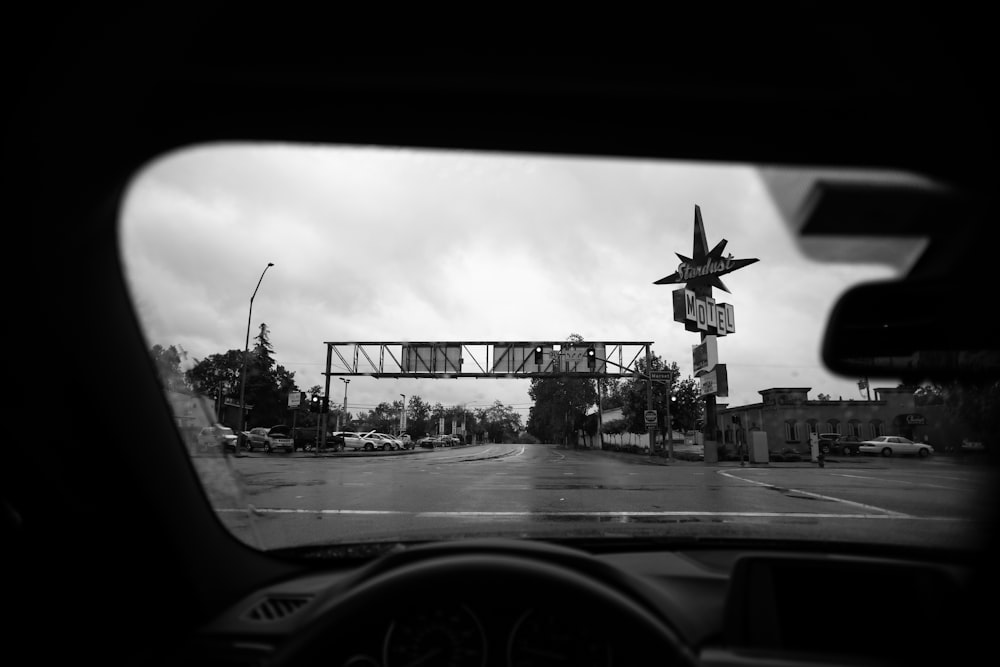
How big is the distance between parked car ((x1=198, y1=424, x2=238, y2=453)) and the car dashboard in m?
0.89

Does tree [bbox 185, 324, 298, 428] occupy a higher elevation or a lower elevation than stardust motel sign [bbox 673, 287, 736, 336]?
lower

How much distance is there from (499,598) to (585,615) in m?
0.31

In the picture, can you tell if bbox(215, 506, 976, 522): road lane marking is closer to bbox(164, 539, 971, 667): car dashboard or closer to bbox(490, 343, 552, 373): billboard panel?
bbox(164, 539, 971, 667): car dashboard

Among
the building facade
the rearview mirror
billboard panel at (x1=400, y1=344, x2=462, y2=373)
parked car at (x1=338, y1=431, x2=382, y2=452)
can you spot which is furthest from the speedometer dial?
parked car at (x1=338, y1=431, x2=382, y2=452)

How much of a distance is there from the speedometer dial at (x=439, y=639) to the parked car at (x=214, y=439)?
158 centimetres

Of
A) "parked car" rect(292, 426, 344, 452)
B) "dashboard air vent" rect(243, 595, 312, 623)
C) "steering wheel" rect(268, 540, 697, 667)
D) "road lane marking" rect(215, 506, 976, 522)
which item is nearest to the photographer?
"steering wheel" rect(268, 540, 697, 667)

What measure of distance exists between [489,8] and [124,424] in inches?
87.7

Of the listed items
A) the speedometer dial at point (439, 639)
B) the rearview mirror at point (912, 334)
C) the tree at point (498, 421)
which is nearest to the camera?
the speedometer dial at point (439, 639)

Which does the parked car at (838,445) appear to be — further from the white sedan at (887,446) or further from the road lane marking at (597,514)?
the road lane marking at (597,514)

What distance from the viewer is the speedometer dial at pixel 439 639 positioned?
1949 mm

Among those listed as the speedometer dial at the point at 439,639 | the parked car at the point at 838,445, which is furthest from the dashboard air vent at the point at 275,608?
the parked car at the point at 838,445

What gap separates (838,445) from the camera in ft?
88.9

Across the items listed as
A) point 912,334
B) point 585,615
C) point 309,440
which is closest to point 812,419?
point 912,334

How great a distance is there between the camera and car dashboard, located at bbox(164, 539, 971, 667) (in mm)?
1802
